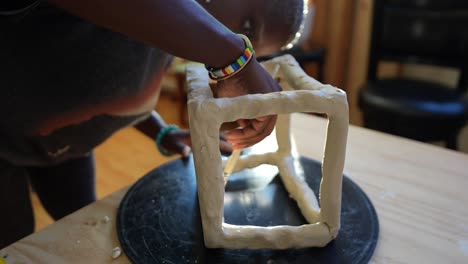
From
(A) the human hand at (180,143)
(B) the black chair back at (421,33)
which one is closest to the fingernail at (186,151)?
(A) the human hand at (180,143)

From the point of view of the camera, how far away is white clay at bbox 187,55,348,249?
43 centimetres

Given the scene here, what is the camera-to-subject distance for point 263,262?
47 centimetres

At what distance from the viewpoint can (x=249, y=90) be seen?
45cm

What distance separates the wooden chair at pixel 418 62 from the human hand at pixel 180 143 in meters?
0.78

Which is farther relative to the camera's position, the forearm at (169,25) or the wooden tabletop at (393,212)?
the wooden tabletop at (393,212)

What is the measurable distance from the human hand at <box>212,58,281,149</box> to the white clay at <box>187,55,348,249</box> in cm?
2

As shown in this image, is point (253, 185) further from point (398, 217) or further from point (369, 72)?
point (369, 72)

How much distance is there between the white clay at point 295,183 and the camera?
43 cm

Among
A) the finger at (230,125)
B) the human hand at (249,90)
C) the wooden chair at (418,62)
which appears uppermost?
the human hand at (249,90)

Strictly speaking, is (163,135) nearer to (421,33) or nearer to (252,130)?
(252,130)

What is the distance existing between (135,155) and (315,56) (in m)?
0.92

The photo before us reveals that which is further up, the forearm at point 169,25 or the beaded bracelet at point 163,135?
the forearm at point 169,25

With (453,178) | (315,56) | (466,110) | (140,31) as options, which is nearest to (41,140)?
(140,31)

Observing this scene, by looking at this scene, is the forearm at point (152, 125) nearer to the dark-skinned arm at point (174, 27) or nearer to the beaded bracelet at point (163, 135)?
the beaded bracelet at point (163, 135)
